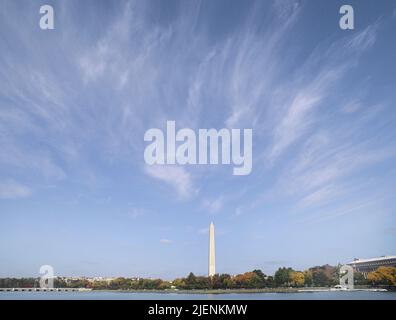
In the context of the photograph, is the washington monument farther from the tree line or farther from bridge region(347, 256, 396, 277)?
bridge region(347, 256, 396, 277)

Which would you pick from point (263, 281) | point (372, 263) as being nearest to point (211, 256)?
point (263, 281)

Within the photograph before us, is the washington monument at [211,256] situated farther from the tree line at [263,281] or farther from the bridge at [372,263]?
the bridge at [372,263]

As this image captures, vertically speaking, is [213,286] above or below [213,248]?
below

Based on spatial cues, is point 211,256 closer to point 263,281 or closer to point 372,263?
point 263,281

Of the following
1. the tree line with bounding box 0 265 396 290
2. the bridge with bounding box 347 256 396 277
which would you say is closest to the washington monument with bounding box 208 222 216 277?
the tree line with bounding box 0 265 396 290

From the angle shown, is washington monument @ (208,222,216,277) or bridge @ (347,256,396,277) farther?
bridge @ (347,256,396,277)

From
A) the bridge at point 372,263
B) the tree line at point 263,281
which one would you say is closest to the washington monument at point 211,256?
the tree line at point 263,281

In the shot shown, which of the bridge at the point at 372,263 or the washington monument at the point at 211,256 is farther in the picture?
the bridge at the point at 372,263

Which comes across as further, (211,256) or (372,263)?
(372,263)
